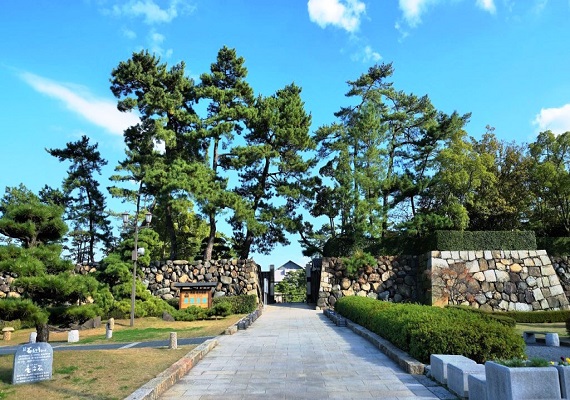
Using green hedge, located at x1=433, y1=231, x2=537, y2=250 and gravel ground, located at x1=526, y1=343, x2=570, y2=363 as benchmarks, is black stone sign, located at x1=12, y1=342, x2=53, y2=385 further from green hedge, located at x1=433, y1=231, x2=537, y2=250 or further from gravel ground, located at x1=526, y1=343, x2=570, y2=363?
green hedge, located at x1=433, y1=231, x2=537, y2=250

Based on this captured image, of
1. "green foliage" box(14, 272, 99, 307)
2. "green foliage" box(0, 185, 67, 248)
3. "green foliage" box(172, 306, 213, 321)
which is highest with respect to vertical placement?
"green foliage" box(0, 185, 67, 248)

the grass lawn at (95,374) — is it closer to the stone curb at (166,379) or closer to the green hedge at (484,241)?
the stone curb at (166,379)

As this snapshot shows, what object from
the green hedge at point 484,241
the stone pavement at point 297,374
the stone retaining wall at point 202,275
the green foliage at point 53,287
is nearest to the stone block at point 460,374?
the stone pavement at point 297,374

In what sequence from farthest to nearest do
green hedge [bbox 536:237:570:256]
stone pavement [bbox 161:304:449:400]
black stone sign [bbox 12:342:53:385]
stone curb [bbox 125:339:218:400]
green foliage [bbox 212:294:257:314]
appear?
green hedge [bbox 536:237:570:256] < green foliage [bbox 212:294:257:314] < black stone sign [bbox 12:342:53:385] < stone pavement [bbox 161:304:449:400] < stone curb [bbox 125:339:218:400]

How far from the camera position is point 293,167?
85.0ft

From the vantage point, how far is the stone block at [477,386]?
4.70m

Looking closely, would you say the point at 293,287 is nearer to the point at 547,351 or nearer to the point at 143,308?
the point at 143,308

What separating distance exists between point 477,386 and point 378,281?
66.5ft

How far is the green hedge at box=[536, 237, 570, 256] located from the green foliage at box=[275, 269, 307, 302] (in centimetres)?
1975

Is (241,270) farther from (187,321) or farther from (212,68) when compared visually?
(212,68)

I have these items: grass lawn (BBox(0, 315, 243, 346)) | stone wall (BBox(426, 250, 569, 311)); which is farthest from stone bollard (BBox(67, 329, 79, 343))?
stone wall (BBox(426, 250, 569, 311))

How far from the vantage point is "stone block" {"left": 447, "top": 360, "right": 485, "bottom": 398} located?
5242 mm

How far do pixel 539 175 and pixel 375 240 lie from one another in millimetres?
9996

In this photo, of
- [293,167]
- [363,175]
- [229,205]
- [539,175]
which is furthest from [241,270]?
[539,175]
